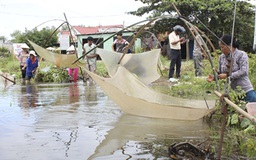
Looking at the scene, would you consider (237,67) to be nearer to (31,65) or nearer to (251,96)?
(251,96)

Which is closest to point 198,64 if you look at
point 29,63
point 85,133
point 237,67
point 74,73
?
point 74,73

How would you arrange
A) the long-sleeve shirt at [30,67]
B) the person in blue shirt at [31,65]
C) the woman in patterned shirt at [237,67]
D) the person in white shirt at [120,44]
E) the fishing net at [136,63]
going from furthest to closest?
the long-sleeve shirt at [30,67], the person in blue shirt at [31,65], the person in white shirt at [120,44], the fishing net at [136,63], the woman in patterned shirt at [237,67]

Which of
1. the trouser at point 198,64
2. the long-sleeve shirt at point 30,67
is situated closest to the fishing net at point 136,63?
the trouser at point 198,64

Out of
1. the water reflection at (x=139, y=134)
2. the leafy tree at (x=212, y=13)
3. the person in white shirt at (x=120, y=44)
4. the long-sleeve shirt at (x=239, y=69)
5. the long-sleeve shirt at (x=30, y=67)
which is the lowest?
the water reflection at (x=139, y=134)

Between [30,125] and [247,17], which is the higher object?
[247,17]

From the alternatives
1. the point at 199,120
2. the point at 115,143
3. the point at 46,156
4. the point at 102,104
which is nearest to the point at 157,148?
the point at 115,143

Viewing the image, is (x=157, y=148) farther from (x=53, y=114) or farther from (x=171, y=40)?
(x=171, y=40)

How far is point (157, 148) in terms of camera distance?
148 inches

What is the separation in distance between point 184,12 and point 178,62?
13.4 meters

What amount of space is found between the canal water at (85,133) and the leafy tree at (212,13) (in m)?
16.5

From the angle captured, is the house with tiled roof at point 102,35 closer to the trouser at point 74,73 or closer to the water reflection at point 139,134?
the trouser at point 74,73

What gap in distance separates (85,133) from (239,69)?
2073mm

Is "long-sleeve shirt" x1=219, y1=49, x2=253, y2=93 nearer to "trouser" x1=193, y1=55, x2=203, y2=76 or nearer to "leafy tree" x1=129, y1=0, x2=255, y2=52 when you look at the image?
"trouser" x1=193, y1=55, x2=203, y2=76

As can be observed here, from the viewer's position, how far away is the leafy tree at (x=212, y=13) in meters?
22.1
